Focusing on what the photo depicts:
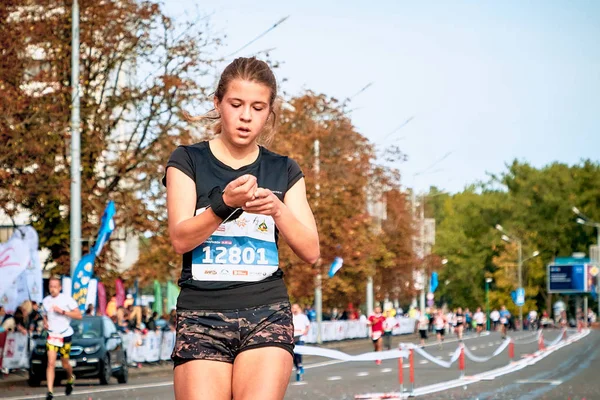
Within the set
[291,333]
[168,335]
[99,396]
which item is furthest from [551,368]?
[291,333]

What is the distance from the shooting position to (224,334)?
4645mm

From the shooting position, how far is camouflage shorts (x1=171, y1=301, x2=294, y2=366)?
4.64m

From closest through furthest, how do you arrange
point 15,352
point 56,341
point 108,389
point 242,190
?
1. point 242,190
2. point 56,341
3. point 108,389
4. point 15,352

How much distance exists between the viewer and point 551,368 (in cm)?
3288

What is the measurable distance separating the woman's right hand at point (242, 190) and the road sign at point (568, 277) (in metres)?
116

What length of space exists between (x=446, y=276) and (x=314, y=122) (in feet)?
289

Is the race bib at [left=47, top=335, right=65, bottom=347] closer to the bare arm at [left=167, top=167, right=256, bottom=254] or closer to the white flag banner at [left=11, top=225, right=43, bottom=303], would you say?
the white flag banner at [left=11, top=225, right=43, bottom=303]

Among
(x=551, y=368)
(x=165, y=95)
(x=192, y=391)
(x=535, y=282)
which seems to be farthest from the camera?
(x=535, y=282)

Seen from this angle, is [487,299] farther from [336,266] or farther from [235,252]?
[235,252]

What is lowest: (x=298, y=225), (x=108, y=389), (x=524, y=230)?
(x=108, y=389)

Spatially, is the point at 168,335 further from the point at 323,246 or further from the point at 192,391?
the point at 192,391

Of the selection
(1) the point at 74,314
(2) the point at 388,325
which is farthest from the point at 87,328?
(2) the point at 388,325

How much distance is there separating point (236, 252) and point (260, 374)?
45cm

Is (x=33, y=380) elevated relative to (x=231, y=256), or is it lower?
lower
